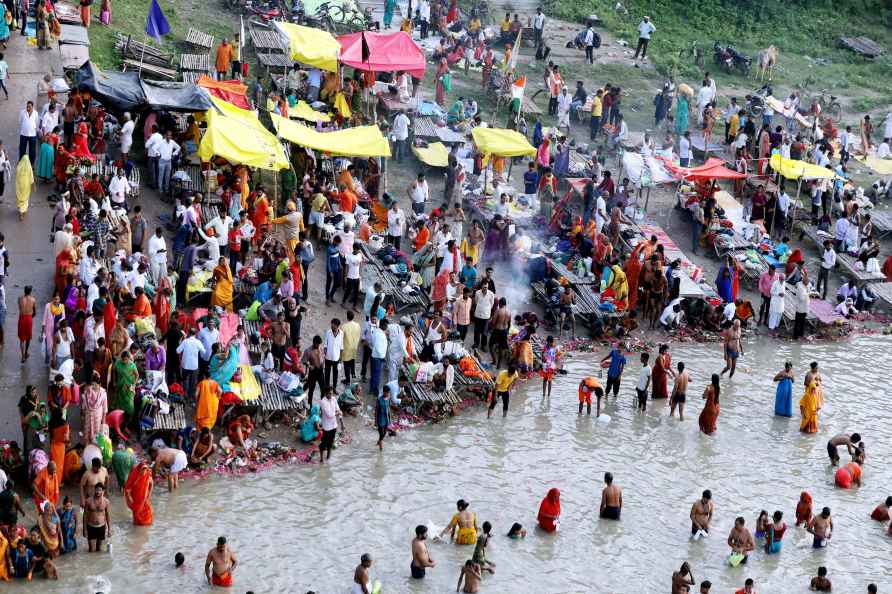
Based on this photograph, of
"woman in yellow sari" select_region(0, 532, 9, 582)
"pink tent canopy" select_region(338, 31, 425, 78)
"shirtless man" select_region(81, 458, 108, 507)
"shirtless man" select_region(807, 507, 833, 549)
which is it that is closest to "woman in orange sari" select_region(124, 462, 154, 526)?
"shirtless man" select_region(81, 458, 108, 507)

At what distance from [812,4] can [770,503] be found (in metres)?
29.2

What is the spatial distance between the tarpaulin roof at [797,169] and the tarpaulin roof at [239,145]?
36.8ft

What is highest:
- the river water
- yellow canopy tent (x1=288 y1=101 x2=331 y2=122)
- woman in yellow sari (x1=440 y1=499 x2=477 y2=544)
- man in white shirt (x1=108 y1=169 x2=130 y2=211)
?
yellow canopy tent (x1=288 y1=101 x2=331 y2=122)

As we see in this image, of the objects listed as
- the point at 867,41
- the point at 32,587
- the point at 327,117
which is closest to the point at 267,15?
the point at 327,117

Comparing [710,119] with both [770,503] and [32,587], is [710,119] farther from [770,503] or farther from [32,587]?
[32,587]

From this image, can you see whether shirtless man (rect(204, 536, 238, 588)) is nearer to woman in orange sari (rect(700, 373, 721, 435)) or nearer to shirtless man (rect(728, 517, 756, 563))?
shirtless man (rect(728, 517, 756, 563))

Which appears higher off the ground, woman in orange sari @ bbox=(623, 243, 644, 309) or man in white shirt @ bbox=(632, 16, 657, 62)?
man in white shirt @ bbox=(632, 16, 657, 62)

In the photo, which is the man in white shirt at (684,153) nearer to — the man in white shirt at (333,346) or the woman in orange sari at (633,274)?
the woman in orange sari at (633,274)

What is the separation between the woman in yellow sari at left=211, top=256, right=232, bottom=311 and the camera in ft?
73.6

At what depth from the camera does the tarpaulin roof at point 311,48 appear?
30.3 metres

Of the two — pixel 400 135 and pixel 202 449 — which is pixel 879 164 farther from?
pixel 202 449

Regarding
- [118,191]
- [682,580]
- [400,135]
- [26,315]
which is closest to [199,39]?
[400,135]

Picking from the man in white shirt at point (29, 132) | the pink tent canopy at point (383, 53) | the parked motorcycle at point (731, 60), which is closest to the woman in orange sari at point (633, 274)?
the pink tent canopy at point (383, 53)

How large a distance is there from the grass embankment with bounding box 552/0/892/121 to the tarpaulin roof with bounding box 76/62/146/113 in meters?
17.8
